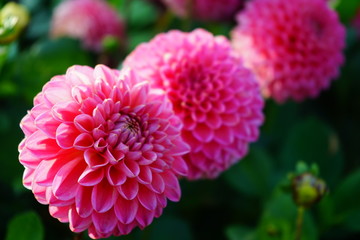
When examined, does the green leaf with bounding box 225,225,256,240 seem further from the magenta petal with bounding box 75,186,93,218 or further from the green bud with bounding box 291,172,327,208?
the magenta petal with bounding box 75,186,93,218

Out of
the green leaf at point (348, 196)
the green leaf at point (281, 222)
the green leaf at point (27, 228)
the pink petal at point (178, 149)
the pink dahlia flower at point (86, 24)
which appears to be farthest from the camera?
the pink dahlia flower at point (86, 24)

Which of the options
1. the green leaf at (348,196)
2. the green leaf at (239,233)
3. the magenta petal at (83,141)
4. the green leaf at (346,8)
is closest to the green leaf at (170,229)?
the green leaf at (239,233)

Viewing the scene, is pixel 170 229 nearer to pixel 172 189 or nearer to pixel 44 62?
pixel 172 189

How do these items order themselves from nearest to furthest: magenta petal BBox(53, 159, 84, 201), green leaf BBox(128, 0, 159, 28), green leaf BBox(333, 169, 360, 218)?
magenta petal BBox(53, 159, 84, 201) < green leaf BBox(333, 169, 360, 218) < green leaf BBox(128, 0, 159, 28)

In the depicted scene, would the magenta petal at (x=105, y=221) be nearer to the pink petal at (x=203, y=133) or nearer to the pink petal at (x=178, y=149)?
the pink petal at (x=178, y=149)

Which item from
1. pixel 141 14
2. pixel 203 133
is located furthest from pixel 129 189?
pixel 141 14

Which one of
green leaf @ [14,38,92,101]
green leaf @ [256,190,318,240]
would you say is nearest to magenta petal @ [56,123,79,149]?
green leaf @ [256,190,318,240]
